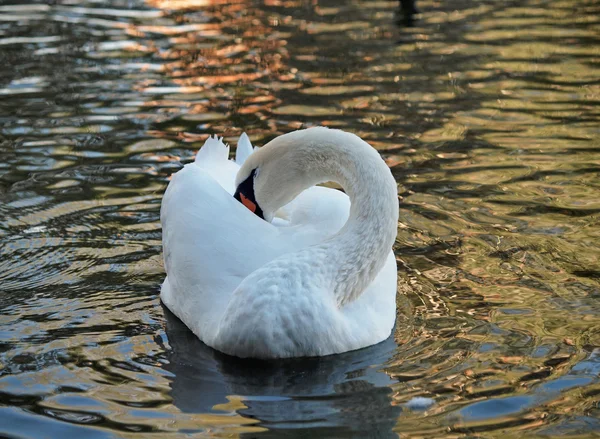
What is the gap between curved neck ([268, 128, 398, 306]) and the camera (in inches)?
225

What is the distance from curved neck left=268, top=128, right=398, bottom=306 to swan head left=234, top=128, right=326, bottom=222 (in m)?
0.11

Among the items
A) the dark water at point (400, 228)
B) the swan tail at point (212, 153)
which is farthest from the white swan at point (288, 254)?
the swan tail at point (212, 153)

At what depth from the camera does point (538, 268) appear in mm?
6785

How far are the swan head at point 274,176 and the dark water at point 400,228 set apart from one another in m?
0.87

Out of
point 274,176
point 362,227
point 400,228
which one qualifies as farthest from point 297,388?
point 400,228

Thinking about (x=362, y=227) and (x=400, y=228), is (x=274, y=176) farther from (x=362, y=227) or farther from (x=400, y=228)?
(x=400, y=228)

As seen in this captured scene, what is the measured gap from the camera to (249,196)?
620 centimetres

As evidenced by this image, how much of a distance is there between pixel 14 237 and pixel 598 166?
4733 mm

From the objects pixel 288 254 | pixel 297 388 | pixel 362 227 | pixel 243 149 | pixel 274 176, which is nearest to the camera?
pixel 297 388

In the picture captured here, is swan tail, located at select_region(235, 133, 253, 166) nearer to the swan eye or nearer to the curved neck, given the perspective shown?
the swan eye

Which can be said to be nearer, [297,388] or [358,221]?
[297,388]

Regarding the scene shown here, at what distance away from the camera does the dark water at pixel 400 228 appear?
5.05 metres

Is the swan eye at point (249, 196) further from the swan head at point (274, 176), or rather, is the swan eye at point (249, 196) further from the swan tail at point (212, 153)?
the swan tail at point (212, 153)

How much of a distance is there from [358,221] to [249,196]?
732mm
